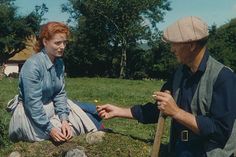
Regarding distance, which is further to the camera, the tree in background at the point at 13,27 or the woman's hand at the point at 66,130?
the tree in background at the point at 13,27

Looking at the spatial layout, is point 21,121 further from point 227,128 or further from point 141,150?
point 227,128

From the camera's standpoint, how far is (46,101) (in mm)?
6746

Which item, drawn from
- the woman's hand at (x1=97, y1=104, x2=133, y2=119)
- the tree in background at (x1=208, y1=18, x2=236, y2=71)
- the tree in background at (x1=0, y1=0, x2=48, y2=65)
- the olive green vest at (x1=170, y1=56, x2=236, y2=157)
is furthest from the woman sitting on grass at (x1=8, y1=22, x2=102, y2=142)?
the tree in background at (x1=0, y1=0, x2=48, y2=65)

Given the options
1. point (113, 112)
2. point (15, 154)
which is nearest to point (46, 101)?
point (15, 154)

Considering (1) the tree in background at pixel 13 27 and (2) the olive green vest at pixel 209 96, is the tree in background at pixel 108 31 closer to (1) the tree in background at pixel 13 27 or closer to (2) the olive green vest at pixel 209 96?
(1) the tree in background at pixel 13 27

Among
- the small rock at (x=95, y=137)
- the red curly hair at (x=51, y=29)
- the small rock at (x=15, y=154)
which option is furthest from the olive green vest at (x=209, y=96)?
the small rock at (x=15, y=154)

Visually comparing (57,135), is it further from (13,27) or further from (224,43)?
(13,27)

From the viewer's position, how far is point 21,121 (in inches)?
262

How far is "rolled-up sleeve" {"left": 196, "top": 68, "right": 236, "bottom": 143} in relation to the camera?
15.0 feet

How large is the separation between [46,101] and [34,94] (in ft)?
1.29

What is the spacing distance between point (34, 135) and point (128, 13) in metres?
60.8

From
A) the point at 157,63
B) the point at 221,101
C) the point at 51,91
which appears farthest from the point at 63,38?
the point at 157,63

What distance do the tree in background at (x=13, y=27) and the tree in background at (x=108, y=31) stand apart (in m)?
6.12

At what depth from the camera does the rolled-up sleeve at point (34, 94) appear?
638 cm
